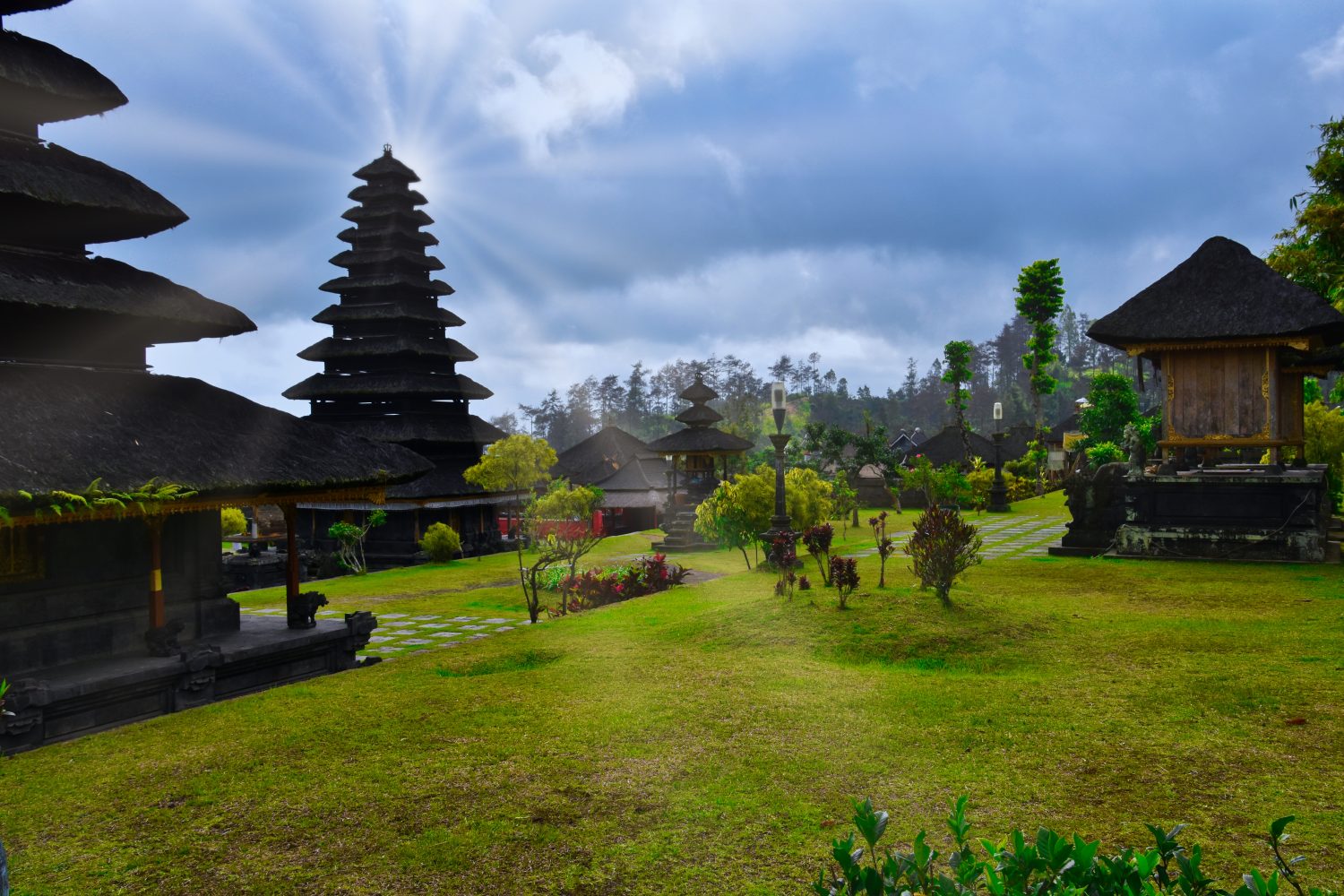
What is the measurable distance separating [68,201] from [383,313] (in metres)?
22.7

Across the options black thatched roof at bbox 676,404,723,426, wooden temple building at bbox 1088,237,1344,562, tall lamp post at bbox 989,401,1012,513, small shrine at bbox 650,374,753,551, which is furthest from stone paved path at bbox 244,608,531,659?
tall lamp post at bbox 989,401,1012,513

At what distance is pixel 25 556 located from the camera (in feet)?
32.4

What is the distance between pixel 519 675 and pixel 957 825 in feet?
24.9

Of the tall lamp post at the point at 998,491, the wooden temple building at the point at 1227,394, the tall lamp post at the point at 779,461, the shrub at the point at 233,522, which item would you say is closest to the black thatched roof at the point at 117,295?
the tall lamp post at the point at 779,461

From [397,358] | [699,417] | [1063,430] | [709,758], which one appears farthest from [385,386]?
[1063,430]

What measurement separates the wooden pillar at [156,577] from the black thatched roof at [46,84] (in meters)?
6.26

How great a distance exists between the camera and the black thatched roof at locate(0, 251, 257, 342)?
1046 centimetres

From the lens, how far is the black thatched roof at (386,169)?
3506 centimetres

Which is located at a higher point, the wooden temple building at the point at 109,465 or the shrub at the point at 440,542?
the wooden temple building at the point at 109,465

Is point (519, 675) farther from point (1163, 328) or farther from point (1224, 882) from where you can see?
point (1163, 328)

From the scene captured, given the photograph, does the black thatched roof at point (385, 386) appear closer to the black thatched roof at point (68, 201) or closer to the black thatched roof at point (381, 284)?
the black thatched roof at point (381, 284)

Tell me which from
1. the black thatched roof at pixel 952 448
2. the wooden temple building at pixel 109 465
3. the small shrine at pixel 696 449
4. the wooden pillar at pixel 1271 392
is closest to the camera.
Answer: the wooden temple building at pixel 109 465

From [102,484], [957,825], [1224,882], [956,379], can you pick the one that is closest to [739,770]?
[1224,882]

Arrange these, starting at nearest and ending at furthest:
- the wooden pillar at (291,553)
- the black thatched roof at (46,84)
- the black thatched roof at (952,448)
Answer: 1. the black thatched roof at (46,84)
2. the wooden pillar at (291,553)
3. the black thatched roof at (952,448)
